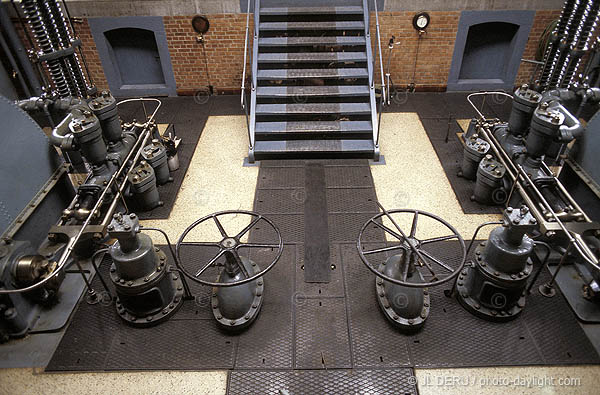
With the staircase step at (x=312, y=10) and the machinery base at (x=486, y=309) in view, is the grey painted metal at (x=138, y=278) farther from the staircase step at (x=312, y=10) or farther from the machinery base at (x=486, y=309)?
the staircase step at (x=312, y=10)

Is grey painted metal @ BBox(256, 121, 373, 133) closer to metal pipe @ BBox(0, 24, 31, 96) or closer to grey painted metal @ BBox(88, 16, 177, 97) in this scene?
grey painted metal @ BBox(88, 16, 177, 97)

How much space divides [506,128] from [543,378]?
3009 millimetres

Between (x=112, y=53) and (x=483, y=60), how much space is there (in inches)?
267

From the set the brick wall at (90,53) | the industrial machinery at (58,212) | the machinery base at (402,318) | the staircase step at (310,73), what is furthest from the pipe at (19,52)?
the machinery base at (402,318)

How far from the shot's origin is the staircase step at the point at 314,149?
5.74 meters

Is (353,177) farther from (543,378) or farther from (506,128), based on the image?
(543,378)

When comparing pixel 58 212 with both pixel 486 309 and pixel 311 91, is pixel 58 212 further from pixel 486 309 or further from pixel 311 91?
pixel 486 309

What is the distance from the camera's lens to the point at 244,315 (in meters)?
3.62

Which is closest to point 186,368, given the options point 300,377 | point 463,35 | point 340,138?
point 300,377

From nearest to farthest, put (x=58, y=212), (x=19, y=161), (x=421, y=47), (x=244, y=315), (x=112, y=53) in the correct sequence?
(x=244, y=315)
(x=19, y=161)
(x=58, y=212)
(x=421, y=47)
(x=112, y=53)

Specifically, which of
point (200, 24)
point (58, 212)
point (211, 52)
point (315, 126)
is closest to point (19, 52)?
point (200, 24)

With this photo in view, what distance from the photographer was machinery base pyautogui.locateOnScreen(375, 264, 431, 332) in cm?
352

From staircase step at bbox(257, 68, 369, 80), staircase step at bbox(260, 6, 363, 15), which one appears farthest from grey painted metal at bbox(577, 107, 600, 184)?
staircase step at bbox(260, 6, 363, 15)

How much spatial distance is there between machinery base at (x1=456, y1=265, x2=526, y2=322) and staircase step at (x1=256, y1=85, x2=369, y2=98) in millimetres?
3371
